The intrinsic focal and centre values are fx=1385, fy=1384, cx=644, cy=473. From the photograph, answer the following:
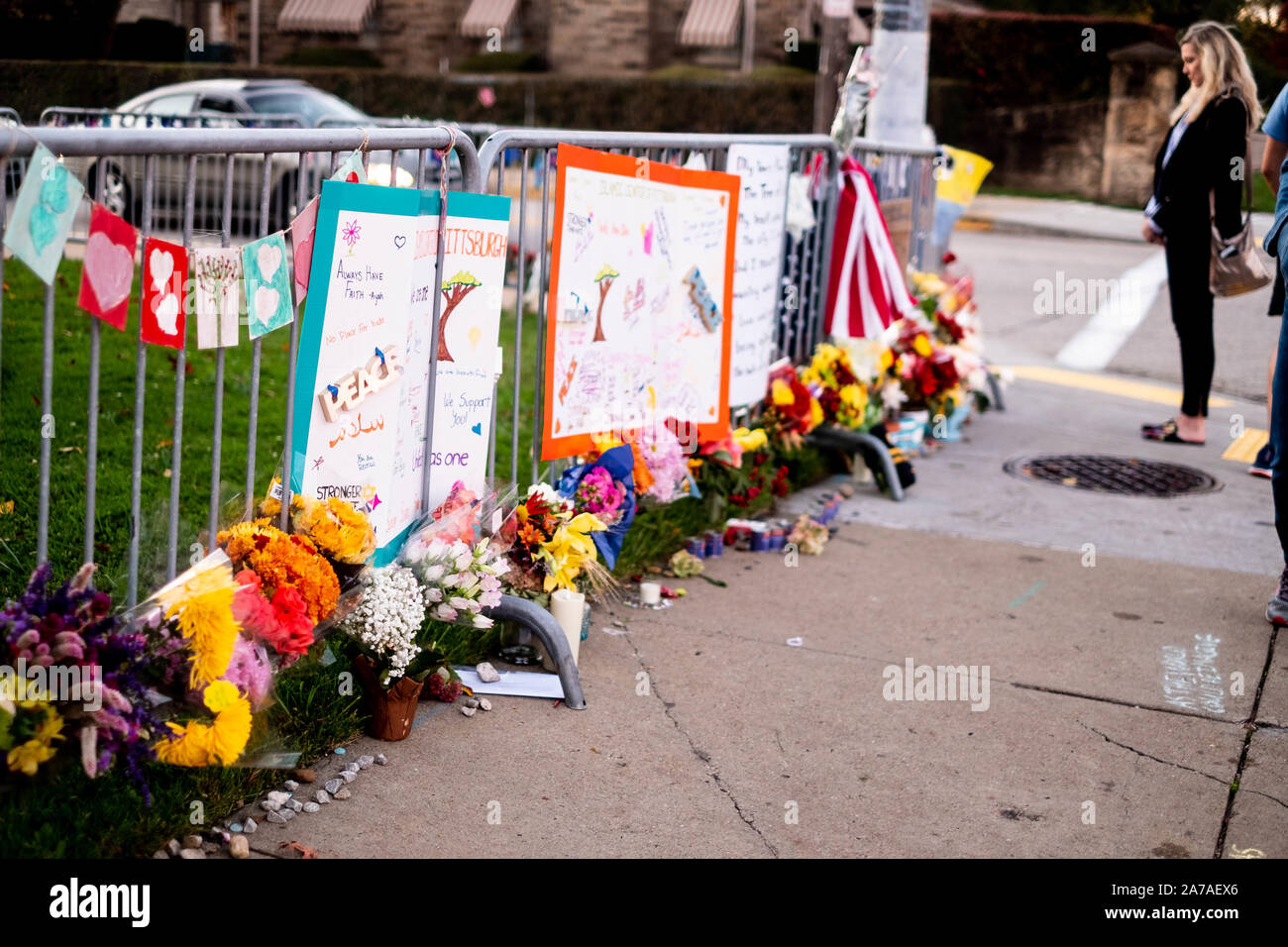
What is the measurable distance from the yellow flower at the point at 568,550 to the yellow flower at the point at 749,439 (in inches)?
Answer: 63.3

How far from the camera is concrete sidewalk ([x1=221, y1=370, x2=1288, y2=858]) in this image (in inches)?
128

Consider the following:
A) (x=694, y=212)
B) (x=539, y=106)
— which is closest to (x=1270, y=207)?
(x=539, y=106)

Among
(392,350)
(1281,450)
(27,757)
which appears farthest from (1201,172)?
(27,757)

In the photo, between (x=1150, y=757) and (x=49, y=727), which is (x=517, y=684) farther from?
(x=1150, y=757)

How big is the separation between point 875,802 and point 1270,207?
954 inches

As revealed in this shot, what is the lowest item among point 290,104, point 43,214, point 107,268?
point 107,268

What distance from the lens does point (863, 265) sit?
22.0 ft

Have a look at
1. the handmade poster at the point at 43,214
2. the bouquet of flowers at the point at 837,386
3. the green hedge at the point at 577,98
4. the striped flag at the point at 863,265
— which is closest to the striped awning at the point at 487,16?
the green hedge at the point at 577,98

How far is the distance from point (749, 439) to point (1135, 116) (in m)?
24.3

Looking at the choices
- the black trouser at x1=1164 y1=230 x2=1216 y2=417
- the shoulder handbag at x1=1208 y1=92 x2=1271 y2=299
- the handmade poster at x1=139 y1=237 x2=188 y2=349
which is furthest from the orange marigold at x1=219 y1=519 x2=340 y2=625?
the black trouser at x1=1164 y1=230 x2=1216 y2=417

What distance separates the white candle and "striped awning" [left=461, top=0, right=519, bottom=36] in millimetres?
31524

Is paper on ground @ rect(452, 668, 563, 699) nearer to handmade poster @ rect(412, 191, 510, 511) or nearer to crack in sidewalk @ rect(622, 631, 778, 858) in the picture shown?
crack in sidewalk @ rect(622, 631, 778, 858)

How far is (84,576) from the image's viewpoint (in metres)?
2.75

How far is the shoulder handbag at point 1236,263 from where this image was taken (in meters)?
6.99
